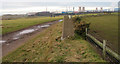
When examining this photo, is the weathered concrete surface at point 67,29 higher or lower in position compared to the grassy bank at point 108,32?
higher

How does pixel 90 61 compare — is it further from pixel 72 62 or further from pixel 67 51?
pixel 67 51

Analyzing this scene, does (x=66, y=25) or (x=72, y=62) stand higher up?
(x=66, y=25)

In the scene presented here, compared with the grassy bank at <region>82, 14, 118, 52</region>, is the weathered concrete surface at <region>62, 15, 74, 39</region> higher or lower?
higher

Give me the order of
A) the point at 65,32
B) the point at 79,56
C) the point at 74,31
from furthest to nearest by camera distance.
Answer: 1. the point at 74,31
2. the point at 65,32
3. the point at 79,56

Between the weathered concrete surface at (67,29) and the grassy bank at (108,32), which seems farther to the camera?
the grassy bank at (108,32)

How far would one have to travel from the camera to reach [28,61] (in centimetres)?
793

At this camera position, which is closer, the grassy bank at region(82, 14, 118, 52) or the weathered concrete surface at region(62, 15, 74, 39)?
the weathered concrete surface at region(62, 15, 74, 39)

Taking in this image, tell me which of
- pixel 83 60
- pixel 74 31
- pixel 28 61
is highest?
pixel 74 31

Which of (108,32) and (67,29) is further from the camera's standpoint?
(108,32)

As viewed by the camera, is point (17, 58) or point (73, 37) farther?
point (73, 37)

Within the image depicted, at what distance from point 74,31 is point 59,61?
223 inches

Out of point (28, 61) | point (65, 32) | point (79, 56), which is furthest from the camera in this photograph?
point (65, 32)

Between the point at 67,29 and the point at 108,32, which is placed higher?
the point at 67,29

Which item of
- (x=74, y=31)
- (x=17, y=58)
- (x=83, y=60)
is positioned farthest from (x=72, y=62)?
(x=74, y=31)
